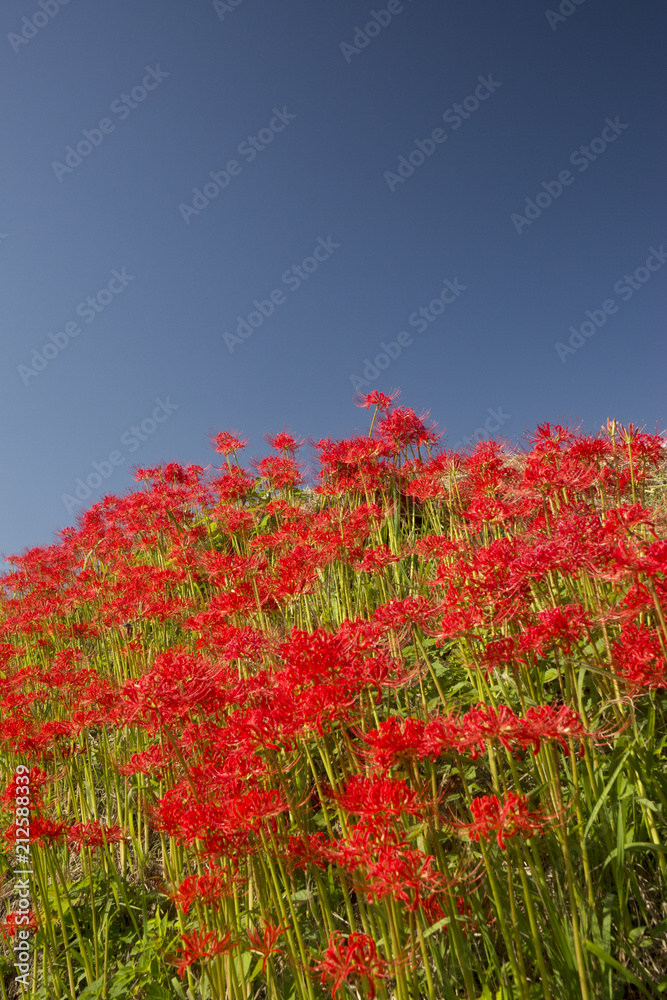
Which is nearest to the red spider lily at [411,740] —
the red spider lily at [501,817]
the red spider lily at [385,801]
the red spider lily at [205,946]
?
the red spider lily at [385,801]

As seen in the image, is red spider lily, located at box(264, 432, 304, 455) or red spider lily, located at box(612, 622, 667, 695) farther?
red spider lily, located at box(264, 432, 304, 455)

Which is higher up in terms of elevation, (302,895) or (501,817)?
(501,817)

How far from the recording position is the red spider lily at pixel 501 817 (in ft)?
5.49

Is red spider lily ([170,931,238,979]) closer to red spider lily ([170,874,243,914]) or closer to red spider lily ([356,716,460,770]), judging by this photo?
red spider lily ([170,874,243,914])

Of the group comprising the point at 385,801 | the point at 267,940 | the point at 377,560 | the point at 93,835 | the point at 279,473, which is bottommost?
the point at 267,940

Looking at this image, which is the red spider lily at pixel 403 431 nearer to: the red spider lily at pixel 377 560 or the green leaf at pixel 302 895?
the red spider lily at pixel 377 560

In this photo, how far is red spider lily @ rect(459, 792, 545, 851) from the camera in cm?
167

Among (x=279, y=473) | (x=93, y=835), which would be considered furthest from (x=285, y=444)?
(x=93, y=835)

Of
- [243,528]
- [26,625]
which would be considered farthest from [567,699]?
[26,625]

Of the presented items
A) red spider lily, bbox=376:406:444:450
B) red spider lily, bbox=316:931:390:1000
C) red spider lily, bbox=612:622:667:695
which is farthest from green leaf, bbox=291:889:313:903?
red spider lily, bbox=376:406:444:450

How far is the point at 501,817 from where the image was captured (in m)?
1.67

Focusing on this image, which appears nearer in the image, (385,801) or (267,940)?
(385,801)

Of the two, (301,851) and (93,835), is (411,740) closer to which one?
(301,851)

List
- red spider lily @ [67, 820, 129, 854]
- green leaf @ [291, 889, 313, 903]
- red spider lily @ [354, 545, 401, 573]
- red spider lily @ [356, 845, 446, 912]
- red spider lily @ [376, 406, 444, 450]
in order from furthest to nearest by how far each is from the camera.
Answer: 1. red spider lily @ [376, 406, 444, 450]
2. red spider lily @ [354, 545, 401, 573]
3. red spider lily @ [67, 820, 129, 854]
4. green leaf @ [291, 889, 313, 903]
5. red spider lily @ [356, 845, 446, 912]
